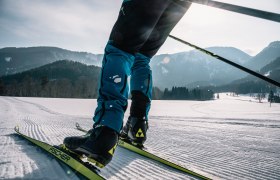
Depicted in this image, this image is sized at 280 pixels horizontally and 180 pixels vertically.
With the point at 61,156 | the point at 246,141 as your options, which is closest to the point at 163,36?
the point at 61,156

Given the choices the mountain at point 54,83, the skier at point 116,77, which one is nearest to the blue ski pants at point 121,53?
the skier at point 116,77

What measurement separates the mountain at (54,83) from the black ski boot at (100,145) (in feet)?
362

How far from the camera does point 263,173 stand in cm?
141

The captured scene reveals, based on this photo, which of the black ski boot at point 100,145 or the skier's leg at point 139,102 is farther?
the skier's leg at point 139,102

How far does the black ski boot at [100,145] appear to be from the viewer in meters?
1.29

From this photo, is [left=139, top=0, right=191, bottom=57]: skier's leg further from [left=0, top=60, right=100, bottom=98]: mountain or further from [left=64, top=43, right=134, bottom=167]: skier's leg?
[left=0, top=60, right=100, bottom=98]: mountain

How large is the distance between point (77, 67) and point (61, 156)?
575 feet

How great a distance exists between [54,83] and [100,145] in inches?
5073

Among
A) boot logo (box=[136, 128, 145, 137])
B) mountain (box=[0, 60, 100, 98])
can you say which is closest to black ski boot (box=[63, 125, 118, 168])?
boot logo (box=[136, 128, 145, 137])

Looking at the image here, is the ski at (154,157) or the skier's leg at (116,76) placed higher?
the skier's leg at (116,76)

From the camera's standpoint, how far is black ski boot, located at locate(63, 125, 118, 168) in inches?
50.8

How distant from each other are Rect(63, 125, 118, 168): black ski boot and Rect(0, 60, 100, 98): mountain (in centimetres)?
11019

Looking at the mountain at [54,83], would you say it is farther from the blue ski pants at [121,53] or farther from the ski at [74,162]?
the blue ski pants at [121,53]

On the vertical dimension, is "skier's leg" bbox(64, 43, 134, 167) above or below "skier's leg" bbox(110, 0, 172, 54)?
below
